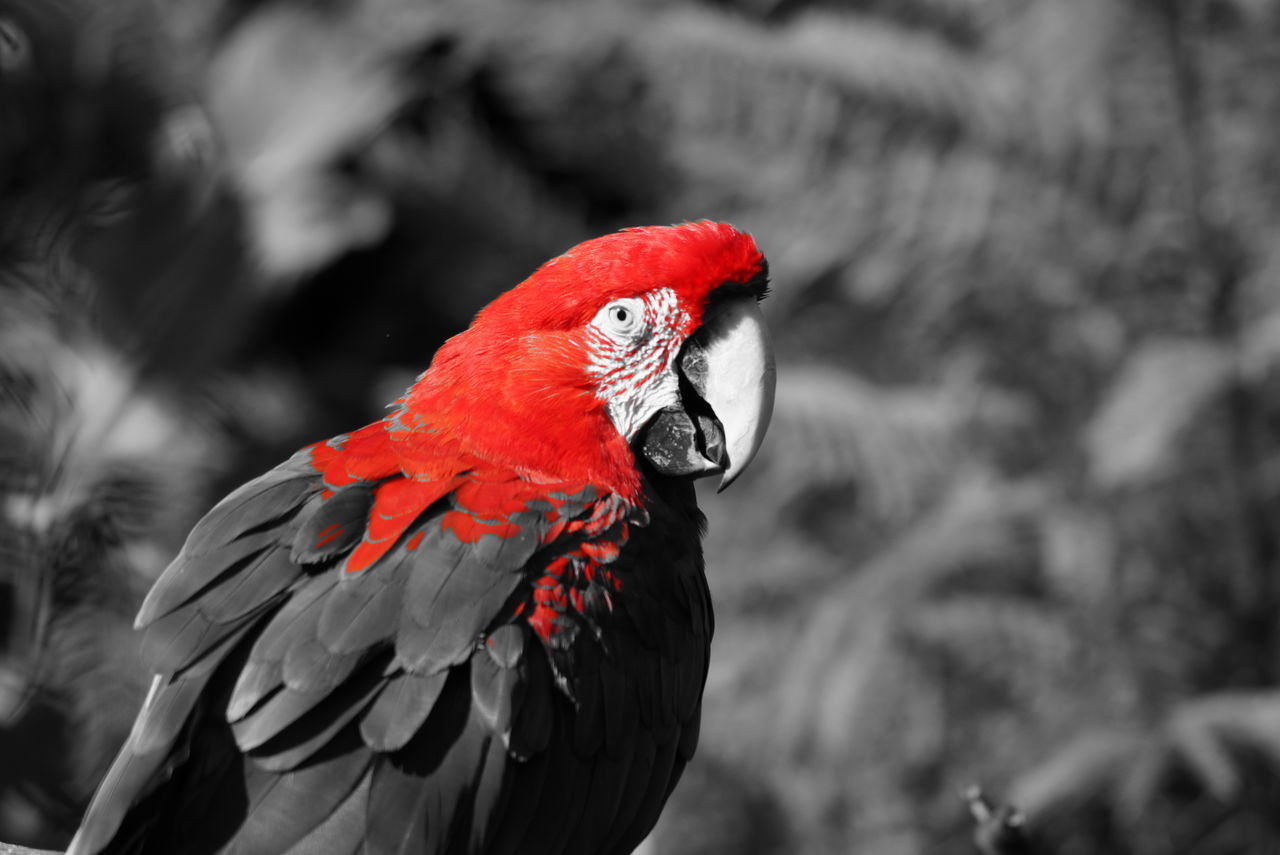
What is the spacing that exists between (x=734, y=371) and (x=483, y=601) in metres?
0.26

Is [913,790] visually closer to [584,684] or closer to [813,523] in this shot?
[813,523]

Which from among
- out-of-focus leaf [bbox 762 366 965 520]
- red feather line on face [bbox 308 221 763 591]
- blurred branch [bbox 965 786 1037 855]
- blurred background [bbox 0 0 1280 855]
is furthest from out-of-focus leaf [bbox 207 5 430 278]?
blurred branch [bbox 965 786 1037 855]

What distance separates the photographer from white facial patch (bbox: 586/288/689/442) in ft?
2.75

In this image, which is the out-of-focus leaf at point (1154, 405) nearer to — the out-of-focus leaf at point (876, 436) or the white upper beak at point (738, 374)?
the out-of-focus leaf at point (876, 436)

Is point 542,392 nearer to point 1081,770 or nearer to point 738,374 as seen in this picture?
point 738,374

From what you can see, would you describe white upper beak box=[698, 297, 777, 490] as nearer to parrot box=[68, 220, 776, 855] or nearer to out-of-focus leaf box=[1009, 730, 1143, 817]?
parrot box=[68, 220, 776, 855]

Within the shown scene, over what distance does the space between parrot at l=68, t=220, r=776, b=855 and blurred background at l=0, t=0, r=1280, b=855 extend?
0.48 metres

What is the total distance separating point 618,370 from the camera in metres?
0.84

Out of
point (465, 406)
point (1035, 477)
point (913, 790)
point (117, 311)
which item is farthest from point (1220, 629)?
point (117, 311)

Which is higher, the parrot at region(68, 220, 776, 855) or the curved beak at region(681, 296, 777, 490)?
the curved beak at region(681, 296, 777, 490)

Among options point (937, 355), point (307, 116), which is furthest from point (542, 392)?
point (307, 116)

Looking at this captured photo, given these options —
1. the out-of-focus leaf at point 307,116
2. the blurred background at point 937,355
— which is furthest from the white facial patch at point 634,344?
the out-of-focus leaf at point 307,116

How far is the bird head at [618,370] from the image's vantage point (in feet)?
2.69

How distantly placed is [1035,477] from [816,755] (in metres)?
0.53
